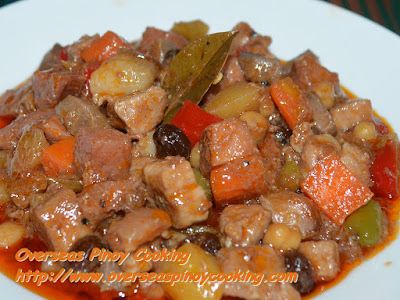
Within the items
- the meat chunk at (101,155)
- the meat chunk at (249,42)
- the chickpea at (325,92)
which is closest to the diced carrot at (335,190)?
the chickpea at (325,92)

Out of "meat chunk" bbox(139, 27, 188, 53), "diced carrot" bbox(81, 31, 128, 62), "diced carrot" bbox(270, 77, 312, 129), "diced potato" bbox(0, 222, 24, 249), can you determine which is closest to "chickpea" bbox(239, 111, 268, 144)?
"diced carrot" bbox(270, 77, 312, 129)

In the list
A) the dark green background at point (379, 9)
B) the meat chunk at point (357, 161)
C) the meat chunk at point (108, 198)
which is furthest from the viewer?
the dark green background at point (379, 9)

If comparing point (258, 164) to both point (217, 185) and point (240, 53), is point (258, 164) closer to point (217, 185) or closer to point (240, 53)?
point (217, 185)

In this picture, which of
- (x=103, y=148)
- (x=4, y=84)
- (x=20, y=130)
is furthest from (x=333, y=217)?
(x=4, y=84)

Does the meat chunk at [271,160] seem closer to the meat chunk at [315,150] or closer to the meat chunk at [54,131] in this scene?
the meat chunk at [315,150]

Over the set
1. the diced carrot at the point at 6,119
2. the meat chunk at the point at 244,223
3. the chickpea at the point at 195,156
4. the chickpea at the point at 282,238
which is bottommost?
the chickpea at the point at 282,238

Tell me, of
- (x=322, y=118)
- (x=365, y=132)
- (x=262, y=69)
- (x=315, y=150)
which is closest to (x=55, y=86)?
(x=262, y=69)
